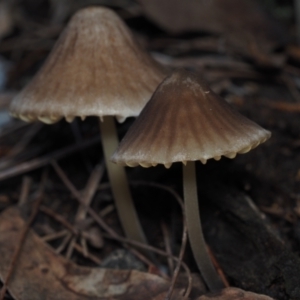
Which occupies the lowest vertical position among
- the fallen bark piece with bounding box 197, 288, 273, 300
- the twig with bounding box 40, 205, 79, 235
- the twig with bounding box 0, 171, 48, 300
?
the twig with bounding box 40, 205, 79, 235

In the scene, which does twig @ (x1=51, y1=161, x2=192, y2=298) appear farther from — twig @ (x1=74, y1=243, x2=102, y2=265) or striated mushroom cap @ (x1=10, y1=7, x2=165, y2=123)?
striated mushroom cap @ (x1=10, y1=7, x2=165, y2=123)

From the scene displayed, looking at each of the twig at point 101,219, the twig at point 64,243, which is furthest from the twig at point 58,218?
the twig at point 101,219

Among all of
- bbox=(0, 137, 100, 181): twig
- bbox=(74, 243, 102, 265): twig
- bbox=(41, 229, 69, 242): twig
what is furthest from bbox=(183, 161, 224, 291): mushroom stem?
bbox=(0, 137, 100, 181): twig

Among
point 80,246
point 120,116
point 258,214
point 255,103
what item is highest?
point 120,116

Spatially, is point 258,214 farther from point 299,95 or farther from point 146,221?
point 299,95

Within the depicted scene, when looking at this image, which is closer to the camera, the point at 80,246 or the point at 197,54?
the point at 80,246

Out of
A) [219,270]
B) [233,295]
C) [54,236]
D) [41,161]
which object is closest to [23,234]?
[54,236]

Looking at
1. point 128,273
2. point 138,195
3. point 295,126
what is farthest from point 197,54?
point 128,273
